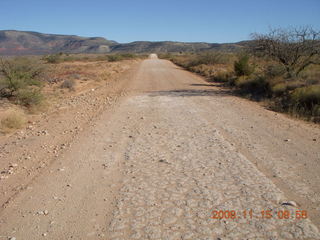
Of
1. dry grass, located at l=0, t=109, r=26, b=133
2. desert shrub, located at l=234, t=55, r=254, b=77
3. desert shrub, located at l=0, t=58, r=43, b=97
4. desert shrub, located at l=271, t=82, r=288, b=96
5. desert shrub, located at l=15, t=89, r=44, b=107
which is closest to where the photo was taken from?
dry grass, located at l=0, t=109, r=26, b=133

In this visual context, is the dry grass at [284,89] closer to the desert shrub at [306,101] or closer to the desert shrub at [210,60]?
the desert shrub at [306,101]

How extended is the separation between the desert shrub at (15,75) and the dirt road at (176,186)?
19.9 ft

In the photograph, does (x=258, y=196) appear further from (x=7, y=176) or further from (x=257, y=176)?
(x=7, y=176)

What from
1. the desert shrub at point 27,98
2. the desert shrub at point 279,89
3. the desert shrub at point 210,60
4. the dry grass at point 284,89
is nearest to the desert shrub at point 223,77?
the dry grass at point 284,89

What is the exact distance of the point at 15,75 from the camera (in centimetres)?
1224

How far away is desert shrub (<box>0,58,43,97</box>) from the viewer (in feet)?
38.0

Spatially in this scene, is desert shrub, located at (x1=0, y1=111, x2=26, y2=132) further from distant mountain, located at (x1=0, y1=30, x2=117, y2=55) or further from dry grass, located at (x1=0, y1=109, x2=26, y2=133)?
distant mountain, located at (x1=0, y1=30, x2=117, y2=55)

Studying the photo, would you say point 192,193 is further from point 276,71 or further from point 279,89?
point 276,71

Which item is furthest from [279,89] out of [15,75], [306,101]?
[15,75]

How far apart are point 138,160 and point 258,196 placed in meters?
2.32

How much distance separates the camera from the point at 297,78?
12930mm
